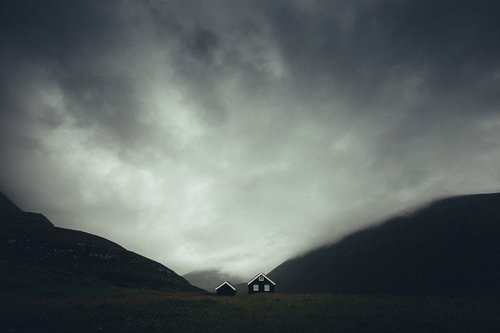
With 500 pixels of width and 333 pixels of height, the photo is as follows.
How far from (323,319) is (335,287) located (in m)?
138

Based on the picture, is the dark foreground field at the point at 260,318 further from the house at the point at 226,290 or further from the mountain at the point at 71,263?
the mountain at the point at 71,263

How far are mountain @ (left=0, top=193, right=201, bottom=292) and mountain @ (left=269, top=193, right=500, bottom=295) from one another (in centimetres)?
8184

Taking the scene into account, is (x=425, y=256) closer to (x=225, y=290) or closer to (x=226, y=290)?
(x=226, y=290)

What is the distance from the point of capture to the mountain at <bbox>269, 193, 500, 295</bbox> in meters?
86.3

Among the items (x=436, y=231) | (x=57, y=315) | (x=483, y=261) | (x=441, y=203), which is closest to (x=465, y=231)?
(x=436, y=231)

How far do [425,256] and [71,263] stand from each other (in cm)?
13259

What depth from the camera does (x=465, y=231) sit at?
113312 millimetres

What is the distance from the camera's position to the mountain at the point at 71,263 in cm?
7212

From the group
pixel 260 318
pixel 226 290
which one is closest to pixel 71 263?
pixel 226 290

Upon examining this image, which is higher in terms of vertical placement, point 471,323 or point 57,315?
point 57,315

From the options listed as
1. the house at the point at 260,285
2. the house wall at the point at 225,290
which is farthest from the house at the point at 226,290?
the house at the point at 260,285

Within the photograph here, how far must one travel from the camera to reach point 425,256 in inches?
4424

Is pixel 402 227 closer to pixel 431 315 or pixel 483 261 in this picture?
pixel 483 261

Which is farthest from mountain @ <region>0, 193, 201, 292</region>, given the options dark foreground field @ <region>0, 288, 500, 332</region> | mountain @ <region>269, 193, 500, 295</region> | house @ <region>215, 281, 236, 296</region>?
mountain @ <region>269, 193, 500, 295</region>
